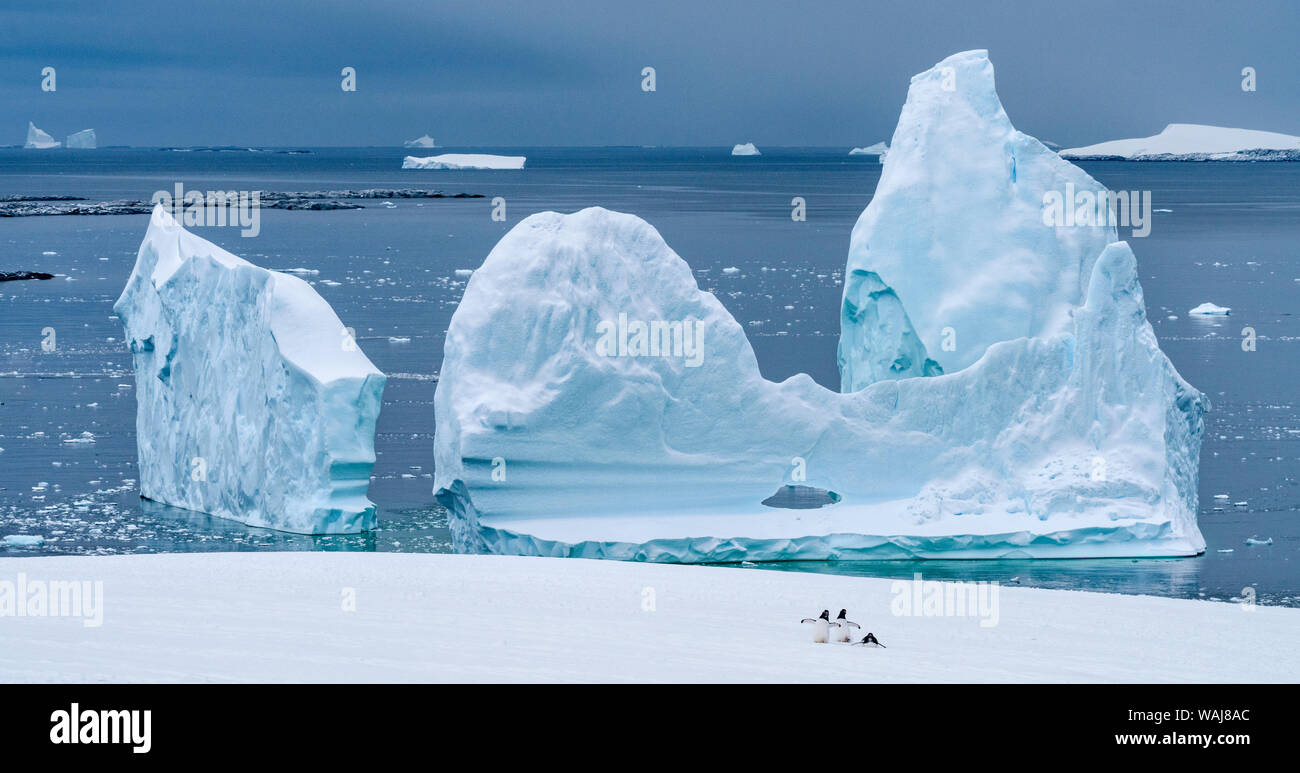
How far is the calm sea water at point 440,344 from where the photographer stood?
18.0 m

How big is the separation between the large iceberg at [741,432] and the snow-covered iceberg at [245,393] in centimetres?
151

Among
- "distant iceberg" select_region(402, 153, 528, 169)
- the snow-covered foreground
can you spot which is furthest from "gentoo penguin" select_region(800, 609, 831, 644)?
"distant iceberg" select_region(402, 153, 528, 169)

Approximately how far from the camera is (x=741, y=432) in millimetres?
17406

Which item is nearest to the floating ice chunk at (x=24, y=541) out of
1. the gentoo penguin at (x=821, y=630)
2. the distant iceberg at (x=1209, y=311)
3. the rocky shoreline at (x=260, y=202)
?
the gentoo penguin at (x=821, y=630)

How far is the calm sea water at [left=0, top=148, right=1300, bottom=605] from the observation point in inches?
707

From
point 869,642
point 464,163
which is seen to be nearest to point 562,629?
point 869,642

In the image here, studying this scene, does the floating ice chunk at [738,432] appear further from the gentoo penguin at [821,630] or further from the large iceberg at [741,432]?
the gentoo penguin at [821,630]

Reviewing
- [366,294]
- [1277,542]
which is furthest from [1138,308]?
[366,294]

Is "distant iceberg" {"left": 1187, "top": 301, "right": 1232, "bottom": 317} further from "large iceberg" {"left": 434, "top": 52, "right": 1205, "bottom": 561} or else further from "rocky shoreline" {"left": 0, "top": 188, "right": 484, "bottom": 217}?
"rocky shoreline" {"left": 0, "top": 188, "right": 484, "bottom": 217}

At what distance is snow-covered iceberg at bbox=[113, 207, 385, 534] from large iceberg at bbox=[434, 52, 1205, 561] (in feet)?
4.97

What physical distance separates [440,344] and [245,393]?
16175 millimetres

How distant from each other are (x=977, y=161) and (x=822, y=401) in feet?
16.5

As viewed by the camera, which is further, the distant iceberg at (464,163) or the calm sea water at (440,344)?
the distant iceberg at (464,163)

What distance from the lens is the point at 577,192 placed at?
379ft
